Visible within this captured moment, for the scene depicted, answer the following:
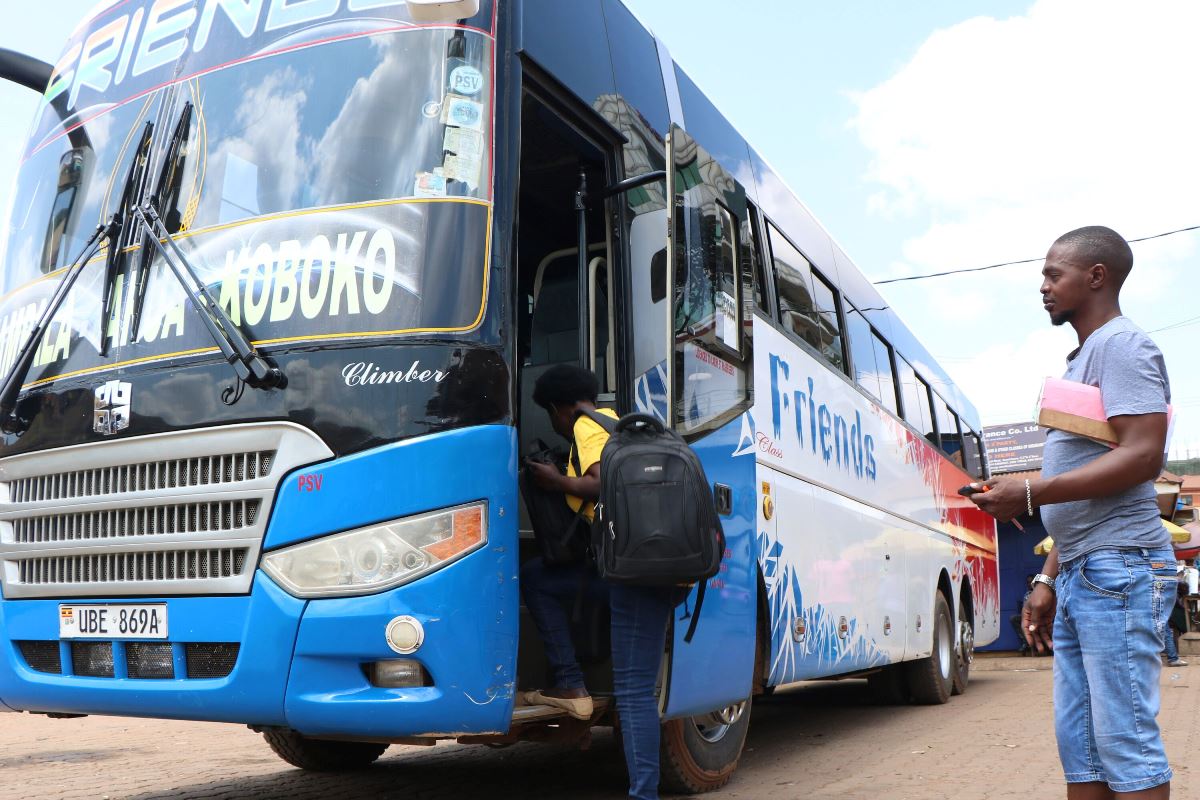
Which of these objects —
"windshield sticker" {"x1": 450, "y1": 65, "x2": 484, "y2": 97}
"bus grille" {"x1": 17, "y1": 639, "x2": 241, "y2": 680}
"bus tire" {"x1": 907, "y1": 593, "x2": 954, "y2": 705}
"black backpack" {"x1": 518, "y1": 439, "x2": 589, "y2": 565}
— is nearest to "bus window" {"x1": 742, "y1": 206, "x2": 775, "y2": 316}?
"black backpack" {"x1": 518, "y1": 439, "x2": 589, "y2": 565}

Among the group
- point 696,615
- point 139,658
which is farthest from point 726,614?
point 139,658

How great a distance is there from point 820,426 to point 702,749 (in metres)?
2.52

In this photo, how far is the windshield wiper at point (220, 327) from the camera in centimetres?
396

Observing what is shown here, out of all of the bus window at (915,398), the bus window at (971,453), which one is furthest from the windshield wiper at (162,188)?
the bus window at (971,453)

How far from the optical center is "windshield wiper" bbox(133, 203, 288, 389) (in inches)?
156

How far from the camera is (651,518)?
4109 millimetres

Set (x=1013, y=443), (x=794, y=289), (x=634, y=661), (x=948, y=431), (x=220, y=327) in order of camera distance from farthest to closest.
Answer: (x=1013, y=443) → (x=948, y=431) → (x=794, y=289) → (x=634, y=661) → (x=220, y=327)

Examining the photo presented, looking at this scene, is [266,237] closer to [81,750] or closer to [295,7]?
[295,7]

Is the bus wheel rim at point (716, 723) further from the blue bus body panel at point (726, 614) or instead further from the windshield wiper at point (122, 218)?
the windshield wiper at point (122, 218)

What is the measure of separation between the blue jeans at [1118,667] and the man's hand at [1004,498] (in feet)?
0.92

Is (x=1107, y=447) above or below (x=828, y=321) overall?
below

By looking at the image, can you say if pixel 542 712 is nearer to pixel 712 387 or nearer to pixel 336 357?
pixel 336 357

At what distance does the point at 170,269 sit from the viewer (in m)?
4.27

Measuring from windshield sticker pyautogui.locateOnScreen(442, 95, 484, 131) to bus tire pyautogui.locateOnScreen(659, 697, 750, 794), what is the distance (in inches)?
107
